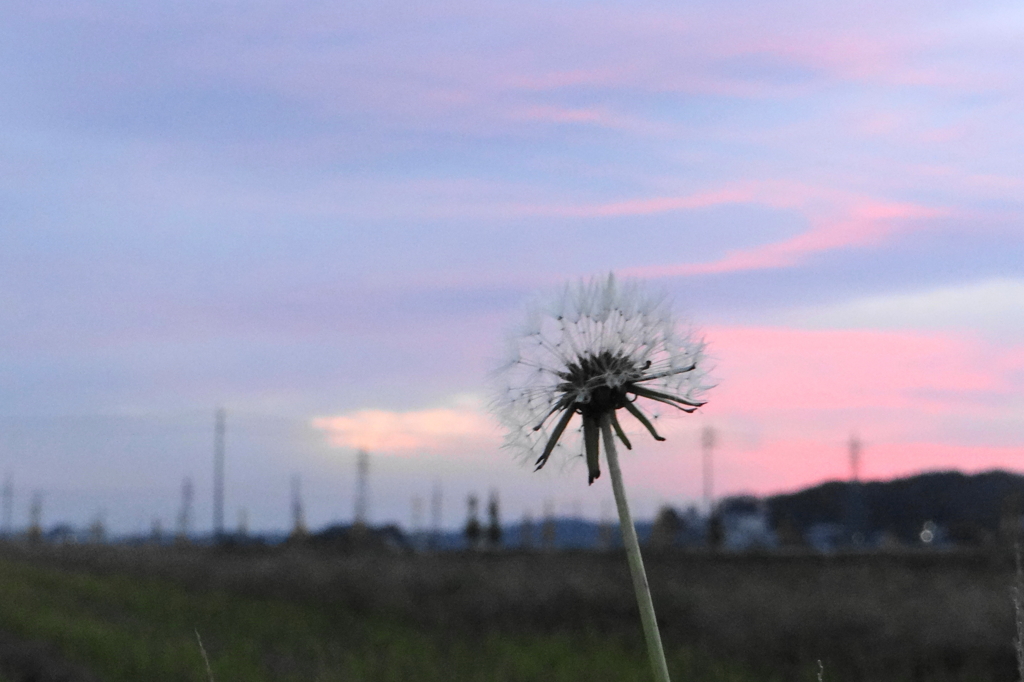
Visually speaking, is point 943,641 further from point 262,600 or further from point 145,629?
point 262,600

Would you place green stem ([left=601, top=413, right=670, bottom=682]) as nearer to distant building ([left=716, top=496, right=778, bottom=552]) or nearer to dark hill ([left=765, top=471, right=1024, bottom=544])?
dark hill ([left=765, top=471, right=1024, bottom=544])

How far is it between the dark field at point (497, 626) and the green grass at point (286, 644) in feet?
0.18

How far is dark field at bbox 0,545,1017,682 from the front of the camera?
14672 mm

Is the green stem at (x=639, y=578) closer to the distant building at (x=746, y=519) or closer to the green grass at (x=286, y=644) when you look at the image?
the green grass at (x=286, y=644)

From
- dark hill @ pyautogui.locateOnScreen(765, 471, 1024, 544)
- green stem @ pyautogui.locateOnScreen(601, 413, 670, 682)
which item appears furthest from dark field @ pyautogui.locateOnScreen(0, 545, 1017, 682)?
dark hill @ pyautogui.locateOnScreen(765, 471, 1024, 544)

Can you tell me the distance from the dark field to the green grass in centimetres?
5

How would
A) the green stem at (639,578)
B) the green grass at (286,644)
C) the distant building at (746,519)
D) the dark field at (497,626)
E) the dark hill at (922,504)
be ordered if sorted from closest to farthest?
1. the green stem at (639,578)
2. the green grass at (286,644)
3. the dark field at (497,626)
4. the dark hill at (922,504)
5. the distant building at (746,519)

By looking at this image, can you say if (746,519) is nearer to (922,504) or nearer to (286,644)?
(922,504)

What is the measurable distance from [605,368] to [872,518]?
94.9 metres

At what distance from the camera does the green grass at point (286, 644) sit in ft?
45.1

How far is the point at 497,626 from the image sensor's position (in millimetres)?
20781

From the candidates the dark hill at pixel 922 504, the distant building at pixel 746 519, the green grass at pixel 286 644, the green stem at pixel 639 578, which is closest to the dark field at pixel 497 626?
the green grass at pixel 286 644

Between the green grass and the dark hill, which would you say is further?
the dark hill

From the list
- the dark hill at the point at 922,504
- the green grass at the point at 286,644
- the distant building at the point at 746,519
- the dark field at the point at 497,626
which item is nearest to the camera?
the green grass at the point at 286,644
